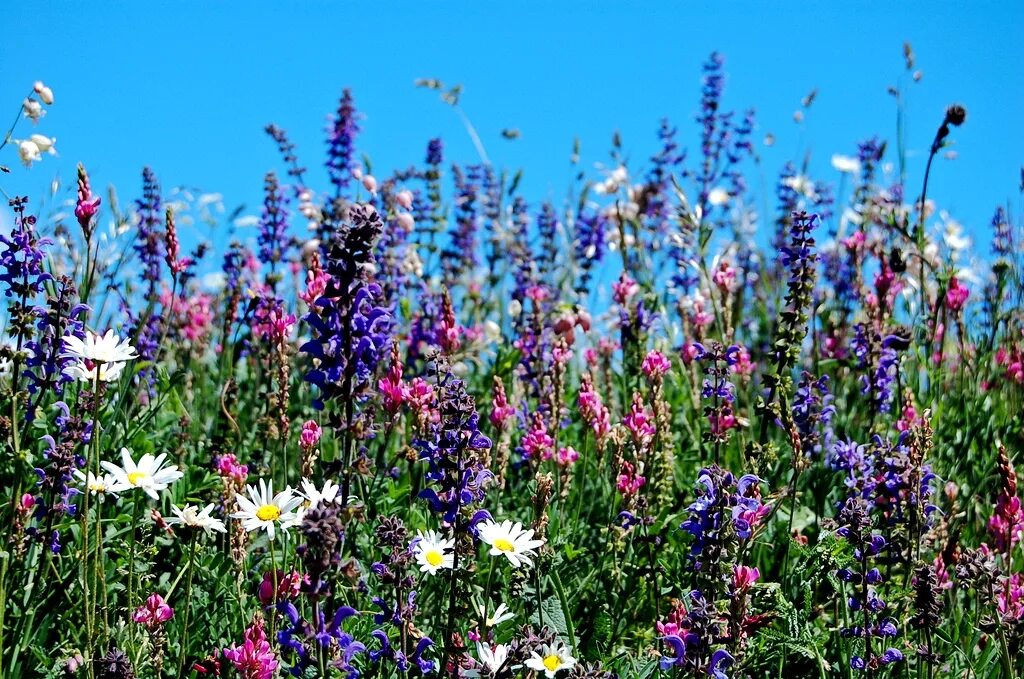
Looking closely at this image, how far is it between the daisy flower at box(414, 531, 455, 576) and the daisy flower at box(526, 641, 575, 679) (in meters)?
0.31

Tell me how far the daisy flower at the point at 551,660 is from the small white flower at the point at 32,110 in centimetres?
292

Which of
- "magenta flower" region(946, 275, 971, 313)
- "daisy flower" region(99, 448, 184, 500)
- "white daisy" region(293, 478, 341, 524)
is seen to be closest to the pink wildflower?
"white daisy" region(293, 478, 341, 524)

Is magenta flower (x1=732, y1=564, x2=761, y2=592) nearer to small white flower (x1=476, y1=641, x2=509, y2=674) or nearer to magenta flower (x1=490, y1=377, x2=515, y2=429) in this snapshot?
small white flower (x1=476, y1=641, x2=509, y2=674)

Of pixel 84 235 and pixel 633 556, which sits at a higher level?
pixel 84 235

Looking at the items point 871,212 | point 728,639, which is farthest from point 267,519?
point 871,212

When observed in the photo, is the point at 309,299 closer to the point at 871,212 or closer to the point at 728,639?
the point at 728,639

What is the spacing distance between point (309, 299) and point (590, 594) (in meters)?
1.41

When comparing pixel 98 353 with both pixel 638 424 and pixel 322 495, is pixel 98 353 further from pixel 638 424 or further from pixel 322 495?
pixel 638 424

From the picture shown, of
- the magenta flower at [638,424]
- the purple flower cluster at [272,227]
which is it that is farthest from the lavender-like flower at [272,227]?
the magenta flower at [638,424]

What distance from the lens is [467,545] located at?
263 centimetres

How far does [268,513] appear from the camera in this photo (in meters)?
2.49

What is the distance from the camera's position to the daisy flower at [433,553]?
260 centimetres

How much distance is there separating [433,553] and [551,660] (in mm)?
403

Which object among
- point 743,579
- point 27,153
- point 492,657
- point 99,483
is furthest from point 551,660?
point 27,153
